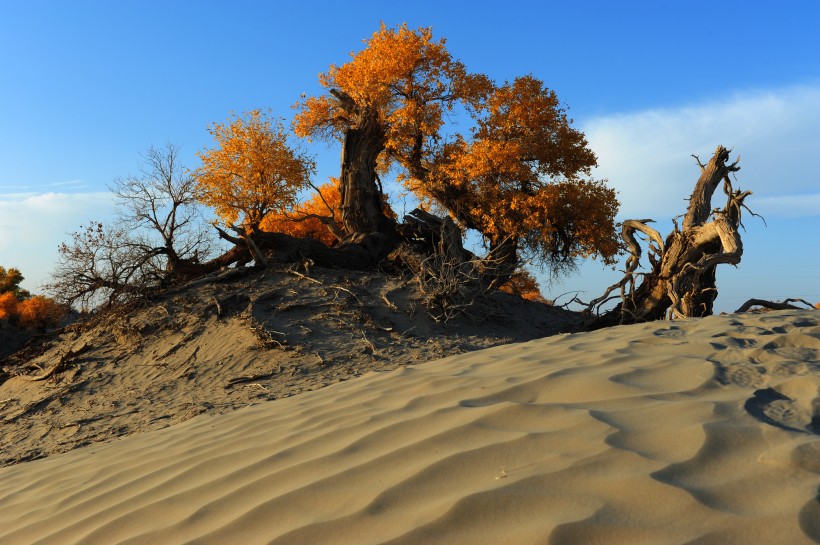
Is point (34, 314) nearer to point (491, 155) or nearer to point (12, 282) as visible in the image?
point (12, 282)

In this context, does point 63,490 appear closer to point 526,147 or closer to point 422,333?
point 422,333

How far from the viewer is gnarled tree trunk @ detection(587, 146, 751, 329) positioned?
370 inches

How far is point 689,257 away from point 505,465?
28.8 feet

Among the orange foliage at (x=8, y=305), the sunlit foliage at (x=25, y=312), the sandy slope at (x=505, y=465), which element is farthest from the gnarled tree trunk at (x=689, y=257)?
the orange foliage at (x=8, y=305)

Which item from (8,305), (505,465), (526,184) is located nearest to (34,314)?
(8,305)

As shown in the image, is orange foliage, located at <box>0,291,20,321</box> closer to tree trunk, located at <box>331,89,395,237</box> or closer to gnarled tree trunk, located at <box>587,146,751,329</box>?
tree trunk, located at <box>331,89,395,237</box>

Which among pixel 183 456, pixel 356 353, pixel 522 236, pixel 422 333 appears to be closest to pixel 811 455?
pixel 183 456

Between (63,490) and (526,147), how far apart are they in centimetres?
1656

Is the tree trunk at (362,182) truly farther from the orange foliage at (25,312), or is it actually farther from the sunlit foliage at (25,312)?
the orange foliage at (25,312)

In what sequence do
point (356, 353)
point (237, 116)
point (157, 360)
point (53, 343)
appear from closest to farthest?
point (356, 353) < point (157, 360) < point (53, 343) < point (237, 116)

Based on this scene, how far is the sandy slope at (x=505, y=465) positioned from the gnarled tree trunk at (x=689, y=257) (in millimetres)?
5850

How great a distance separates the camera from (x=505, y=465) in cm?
209

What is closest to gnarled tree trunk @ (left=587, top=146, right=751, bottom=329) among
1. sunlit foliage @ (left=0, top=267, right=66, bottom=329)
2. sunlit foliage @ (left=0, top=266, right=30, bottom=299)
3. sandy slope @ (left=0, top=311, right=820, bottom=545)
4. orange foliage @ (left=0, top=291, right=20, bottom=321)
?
sandy slope @ (left=0, top=311, right=820, bottom=545)

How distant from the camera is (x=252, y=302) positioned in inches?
380
